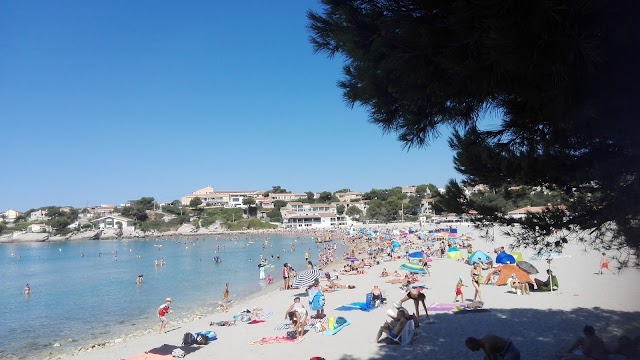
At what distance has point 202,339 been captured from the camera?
1088 centimetres

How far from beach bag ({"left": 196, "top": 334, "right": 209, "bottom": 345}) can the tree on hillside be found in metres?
7.85

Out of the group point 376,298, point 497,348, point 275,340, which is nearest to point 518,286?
point 376,298

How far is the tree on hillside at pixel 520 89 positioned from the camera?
276 cm

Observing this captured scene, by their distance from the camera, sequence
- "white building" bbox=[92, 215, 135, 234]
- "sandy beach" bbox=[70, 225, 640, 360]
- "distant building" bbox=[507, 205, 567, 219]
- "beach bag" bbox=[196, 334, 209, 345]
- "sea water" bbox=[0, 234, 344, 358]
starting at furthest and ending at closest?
"white building" bbox=[92, 215, 135, 234] < "sea water" bbox=[0, 234, 344, 358] < "beach bag" bbox=[196, 334, 209, 345] < "sandy beach" bbox=[70, 225, 640, 360] < "distant building" bbox=[507, 205, 567, 219]

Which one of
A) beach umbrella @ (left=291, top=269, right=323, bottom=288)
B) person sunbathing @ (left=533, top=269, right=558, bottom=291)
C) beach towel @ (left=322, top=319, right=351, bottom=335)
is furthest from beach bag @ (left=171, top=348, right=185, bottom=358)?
person sunbathing @ (left=533, top=269, right=558, bottom=291)

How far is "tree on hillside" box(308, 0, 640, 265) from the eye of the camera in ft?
9.05

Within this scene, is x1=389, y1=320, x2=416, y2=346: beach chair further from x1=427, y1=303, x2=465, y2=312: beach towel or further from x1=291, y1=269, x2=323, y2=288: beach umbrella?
x1=291, y1=269, x2=323, y2=288: beach umbrella

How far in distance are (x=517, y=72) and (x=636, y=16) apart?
746 millimetres

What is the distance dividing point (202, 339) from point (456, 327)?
5.80m

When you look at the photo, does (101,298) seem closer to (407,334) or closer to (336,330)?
(336,330)

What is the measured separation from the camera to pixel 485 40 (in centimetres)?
277

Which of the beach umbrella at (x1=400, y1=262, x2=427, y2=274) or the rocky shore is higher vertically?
the rocky shore

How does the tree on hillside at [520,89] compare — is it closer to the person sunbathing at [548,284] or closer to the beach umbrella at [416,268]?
the person sunbathing at [548,284]

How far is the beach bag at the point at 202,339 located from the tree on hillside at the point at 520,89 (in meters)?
7.85
